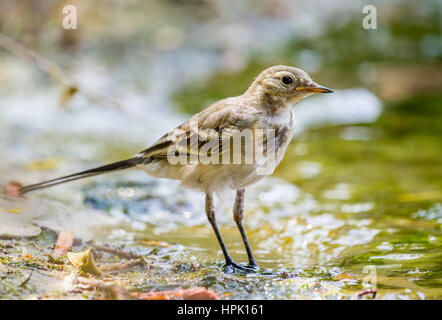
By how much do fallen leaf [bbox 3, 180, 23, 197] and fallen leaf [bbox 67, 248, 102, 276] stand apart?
144cm

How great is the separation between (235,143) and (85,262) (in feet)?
4.21

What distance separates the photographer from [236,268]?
3975mm

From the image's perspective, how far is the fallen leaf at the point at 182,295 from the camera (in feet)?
10.7

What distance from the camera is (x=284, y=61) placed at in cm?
1112

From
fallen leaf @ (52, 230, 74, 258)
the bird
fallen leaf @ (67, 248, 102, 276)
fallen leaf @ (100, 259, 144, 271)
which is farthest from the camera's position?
the bird

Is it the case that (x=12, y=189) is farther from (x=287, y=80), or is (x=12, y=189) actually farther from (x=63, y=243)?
(x=287, y=80)

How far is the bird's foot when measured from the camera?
3920 mm

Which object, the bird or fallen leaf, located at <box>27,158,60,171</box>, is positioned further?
fallen leaf, located at <box>27,158,60,171</box>

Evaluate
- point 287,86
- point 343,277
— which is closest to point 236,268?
point 343,277

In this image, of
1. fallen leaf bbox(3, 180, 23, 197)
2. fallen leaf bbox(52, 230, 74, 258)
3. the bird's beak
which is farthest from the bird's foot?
fallen leaf bbox(3, 180, 23, 197)

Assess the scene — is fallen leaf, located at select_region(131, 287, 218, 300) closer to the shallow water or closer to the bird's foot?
the shallow water

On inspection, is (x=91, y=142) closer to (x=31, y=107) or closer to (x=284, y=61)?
(x=31, y=107)
